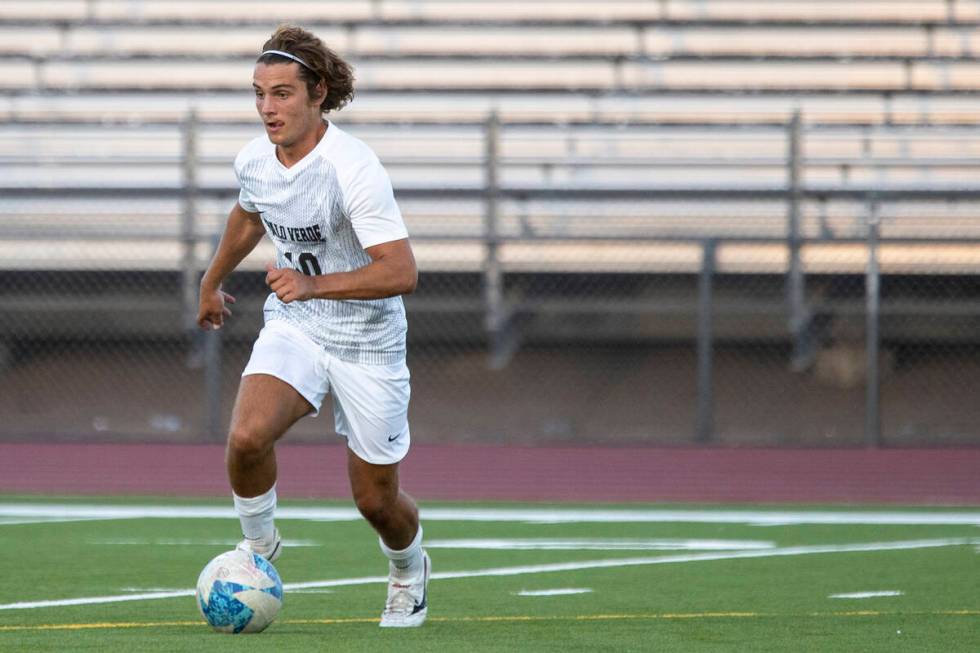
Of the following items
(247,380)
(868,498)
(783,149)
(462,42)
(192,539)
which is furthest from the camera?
(462,42)

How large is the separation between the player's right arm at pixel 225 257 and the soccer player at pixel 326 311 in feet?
0.17

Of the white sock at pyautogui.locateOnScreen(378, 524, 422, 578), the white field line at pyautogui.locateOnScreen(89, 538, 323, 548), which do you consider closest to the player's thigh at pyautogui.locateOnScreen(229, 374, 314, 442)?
the white sock at pyautogui.locateOnScreen(378, 524, 422, 578)

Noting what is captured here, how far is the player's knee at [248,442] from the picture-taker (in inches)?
194

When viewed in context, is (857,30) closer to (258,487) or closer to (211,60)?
(211,60)

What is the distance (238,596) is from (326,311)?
938 millimetres

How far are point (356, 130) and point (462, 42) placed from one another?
1630 mm

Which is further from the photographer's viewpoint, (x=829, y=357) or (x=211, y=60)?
(x=211, y=60)

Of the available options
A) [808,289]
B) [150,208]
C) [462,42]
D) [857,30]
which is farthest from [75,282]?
[857,30]

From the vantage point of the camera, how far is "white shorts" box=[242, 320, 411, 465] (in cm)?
514

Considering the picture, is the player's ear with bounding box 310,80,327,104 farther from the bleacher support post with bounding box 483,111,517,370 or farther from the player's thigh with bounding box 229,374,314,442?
the bleacher support post with bounding box 483,111,517,370

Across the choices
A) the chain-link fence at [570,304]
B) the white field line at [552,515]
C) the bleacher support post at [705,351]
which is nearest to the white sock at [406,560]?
the white field line at [552,515]

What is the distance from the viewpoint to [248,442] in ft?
16.2

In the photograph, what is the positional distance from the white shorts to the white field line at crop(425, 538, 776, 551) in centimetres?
319

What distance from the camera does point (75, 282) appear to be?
1461 centimetres
